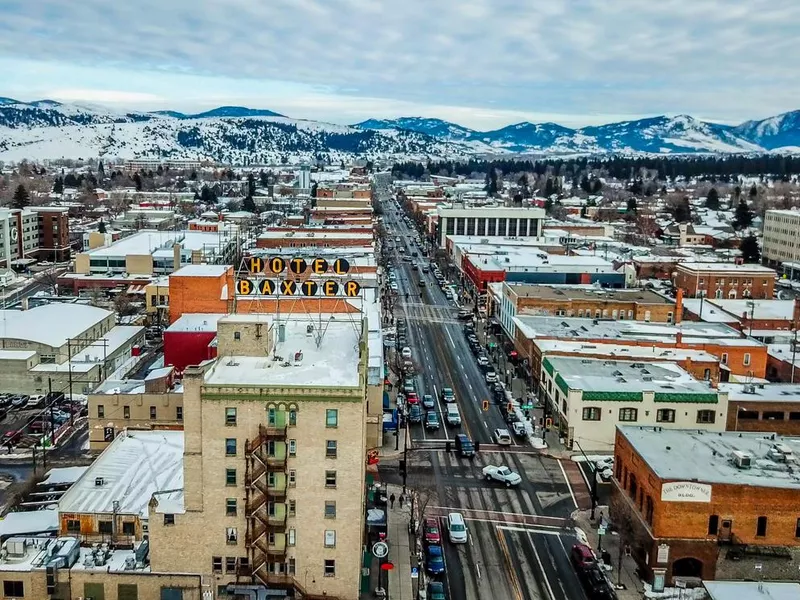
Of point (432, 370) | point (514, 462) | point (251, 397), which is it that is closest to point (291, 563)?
point (251, 397)

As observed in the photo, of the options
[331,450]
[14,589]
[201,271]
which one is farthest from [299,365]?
[201,271]

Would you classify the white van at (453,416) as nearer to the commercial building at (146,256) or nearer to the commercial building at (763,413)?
the commercial building at (763,413)

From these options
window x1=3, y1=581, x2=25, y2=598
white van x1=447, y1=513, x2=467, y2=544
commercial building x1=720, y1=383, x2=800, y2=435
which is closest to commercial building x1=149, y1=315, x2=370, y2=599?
window x1=3, y1=581, x2=25, y2=598

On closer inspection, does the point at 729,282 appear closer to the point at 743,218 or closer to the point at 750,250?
the point at 750,250

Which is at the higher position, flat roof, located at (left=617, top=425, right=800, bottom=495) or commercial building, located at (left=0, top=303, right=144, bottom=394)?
flat roof, located at (left=617, top=425, right=800, bottom=495)

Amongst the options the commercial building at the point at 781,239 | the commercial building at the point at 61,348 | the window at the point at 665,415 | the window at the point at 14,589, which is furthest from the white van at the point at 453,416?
the commercial building at the point at 781,239

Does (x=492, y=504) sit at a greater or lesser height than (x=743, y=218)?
lesser

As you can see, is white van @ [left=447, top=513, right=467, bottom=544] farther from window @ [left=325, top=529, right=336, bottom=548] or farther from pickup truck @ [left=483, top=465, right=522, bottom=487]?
window @ [left=325, top=529, right=336, bottom=548]
